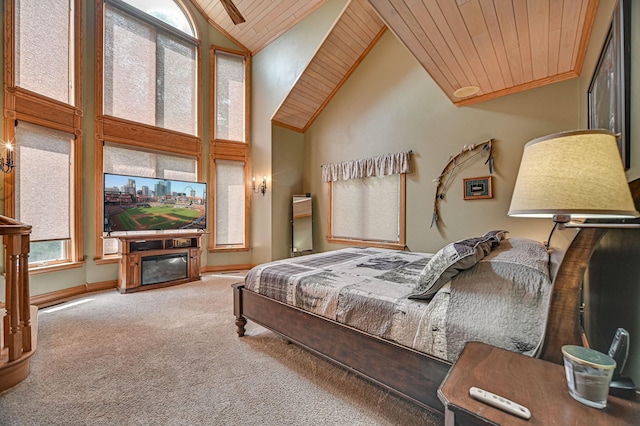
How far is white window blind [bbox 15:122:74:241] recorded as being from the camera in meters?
3.21

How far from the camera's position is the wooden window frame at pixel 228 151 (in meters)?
5.12

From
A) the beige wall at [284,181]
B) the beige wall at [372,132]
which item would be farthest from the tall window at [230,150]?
the beige wall at [284,181]

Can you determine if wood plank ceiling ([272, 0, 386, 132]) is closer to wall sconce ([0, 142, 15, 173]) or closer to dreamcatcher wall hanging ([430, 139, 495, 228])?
dreamcatcher wall hanging ([430, 139, 495, 228])

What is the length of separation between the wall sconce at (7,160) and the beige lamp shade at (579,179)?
16.0 feet

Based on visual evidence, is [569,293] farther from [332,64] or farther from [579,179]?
[332,64]

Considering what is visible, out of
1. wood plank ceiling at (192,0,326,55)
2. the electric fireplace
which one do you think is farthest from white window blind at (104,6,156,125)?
the electric fireplace

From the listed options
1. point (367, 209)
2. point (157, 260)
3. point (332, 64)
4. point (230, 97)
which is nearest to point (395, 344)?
point (367, 209)

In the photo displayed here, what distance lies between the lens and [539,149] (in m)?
0.87

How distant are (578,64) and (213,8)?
18.7 ft

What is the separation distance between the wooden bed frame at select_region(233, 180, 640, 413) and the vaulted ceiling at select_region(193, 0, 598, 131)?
1.74 meters

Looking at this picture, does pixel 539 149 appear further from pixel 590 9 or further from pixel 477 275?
pixel 590 9

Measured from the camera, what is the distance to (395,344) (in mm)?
1424

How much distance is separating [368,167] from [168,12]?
15.4 ft

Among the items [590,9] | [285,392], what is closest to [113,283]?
[285,392]
